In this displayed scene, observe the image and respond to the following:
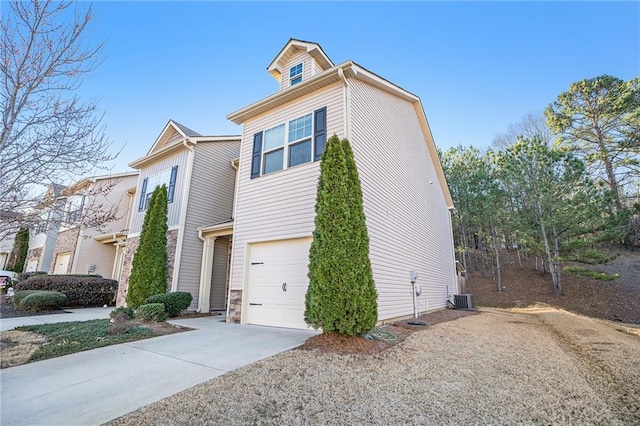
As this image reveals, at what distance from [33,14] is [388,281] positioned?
25.8ft

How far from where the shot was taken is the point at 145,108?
691 cm

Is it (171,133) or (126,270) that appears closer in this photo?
(126,270)

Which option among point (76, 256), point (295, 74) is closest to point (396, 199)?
point (295, 74)

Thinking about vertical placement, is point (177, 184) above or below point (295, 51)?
below

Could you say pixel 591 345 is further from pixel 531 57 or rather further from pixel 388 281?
pixel 531 57

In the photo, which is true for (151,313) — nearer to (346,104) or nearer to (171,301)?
(171,301)

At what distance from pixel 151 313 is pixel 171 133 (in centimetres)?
810

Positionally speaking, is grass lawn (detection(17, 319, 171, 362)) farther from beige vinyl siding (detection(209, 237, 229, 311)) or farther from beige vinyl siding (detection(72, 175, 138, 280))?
beige vinyl siding (detection(72, 175, 138, 280))

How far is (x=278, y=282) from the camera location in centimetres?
673

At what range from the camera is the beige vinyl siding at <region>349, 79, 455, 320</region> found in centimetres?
682

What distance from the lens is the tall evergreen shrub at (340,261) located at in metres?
4.61

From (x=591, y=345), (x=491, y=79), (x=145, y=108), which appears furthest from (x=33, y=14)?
(x=491, y=79)

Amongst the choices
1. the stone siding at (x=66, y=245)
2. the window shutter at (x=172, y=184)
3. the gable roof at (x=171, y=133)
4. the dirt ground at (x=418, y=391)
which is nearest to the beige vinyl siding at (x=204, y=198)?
the window shutter at (x=172, y=184)

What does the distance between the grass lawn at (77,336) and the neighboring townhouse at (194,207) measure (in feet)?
10.6
